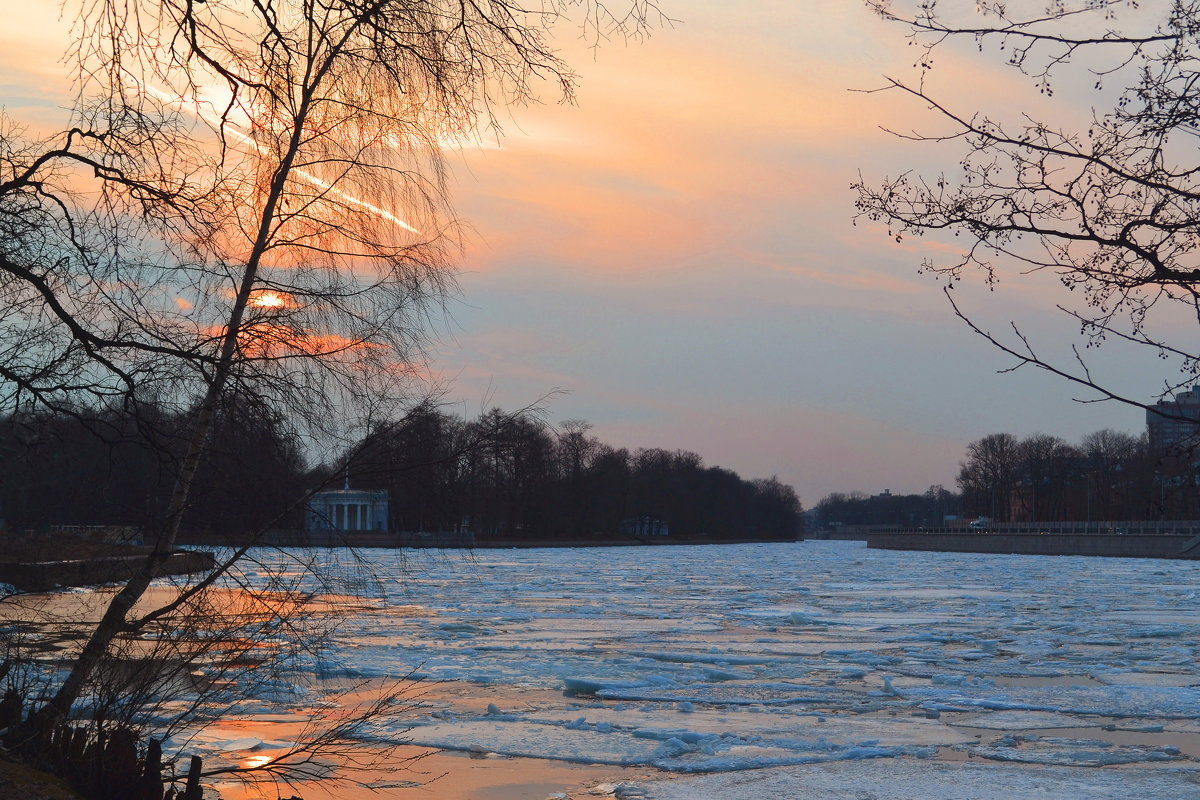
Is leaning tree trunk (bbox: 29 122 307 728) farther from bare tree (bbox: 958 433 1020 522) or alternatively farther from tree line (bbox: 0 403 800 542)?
bare tree (bbox: 958 433 1020 522)

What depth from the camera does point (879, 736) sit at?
1201cm

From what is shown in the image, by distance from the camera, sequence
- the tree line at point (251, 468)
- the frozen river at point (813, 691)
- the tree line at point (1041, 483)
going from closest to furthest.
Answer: the tree line at point (251, 468), the frozen river at point (813, 691), the tree line at point (1041, 483)

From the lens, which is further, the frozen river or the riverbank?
the riverbank

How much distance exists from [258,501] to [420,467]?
4.52 feet

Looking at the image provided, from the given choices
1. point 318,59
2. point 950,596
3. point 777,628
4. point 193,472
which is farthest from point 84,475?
point 950,596

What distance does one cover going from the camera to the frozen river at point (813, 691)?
10.2m

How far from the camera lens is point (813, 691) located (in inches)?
598

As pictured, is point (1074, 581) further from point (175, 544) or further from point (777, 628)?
point (175, 544)

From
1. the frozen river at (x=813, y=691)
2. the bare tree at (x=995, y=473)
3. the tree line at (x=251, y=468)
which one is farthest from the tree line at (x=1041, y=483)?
the tree line at (x=251, y=468)

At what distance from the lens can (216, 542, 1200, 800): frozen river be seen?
10.2 m

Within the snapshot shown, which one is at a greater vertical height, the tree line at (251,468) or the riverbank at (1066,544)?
the tree line at (251,468)

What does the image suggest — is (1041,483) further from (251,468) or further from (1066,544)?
(251,468)

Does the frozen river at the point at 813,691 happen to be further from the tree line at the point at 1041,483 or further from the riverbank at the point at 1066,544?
the tree line at the point at 1041,483

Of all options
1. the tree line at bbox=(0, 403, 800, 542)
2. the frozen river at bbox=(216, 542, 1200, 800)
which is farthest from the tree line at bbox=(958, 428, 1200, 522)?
the tree line at bbox=(0, 403, 800, 542)
